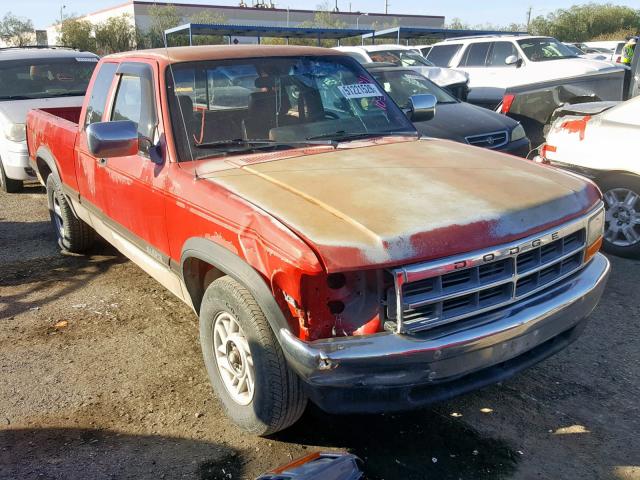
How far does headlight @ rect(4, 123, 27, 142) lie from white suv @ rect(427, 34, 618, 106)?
867 cm

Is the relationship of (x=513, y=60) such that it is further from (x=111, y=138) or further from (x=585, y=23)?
(x=585, y=23)

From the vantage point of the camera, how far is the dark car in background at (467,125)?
7.28 meters

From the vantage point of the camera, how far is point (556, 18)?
51.3m

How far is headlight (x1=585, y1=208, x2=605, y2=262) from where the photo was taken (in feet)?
10.2

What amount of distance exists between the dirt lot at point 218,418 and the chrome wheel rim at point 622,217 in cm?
100

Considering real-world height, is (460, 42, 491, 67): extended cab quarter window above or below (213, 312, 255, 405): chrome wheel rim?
above

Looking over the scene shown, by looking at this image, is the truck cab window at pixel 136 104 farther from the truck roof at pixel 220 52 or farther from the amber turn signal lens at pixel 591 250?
the amber turn signal lens at pixel 591 250

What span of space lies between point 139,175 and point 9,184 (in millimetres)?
5809

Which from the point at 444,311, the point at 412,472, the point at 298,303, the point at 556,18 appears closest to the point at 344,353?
the point at 298,303

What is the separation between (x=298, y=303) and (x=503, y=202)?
3.54 feet

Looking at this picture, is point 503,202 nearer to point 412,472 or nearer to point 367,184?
point 367,184

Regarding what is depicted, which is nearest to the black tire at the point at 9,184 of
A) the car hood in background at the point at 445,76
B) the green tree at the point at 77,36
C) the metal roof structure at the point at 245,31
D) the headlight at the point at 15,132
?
the headlight at the point at 15,132

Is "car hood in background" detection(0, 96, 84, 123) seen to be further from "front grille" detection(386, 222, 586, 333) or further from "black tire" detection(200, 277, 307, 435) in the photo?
"front grille" detection(386, 222, 586, 333)

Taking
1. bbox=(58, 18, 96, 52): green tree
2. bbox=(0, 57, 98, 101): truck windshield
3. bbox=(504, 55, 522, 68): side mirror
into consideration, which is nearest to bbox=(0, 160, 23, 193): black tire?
bbox=(0, 57, 98, 101): truck windshield
